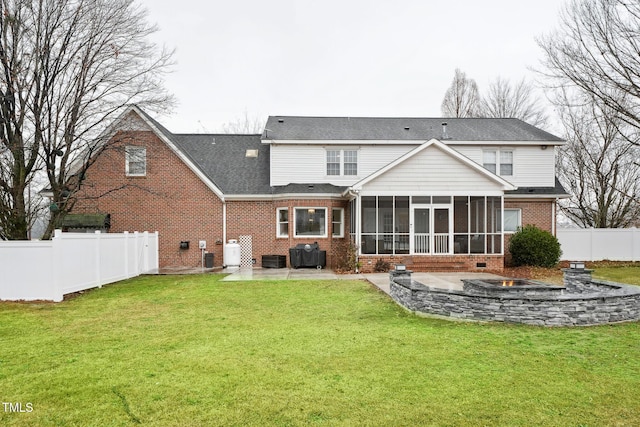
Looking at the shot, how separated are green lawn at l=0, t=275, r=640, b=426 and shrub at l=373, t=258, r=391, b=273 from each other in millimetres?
7614

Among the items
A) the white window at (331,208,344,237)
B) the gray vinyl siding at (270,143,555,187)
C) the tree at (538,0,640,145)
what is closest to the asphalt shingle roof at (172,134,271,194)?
the gray vinyl siding at (270,143,555,187)

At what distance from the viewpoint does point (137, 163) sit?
19.8 metres

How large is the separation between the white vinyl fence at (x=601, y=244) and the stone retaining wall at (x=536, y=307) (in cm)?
1457

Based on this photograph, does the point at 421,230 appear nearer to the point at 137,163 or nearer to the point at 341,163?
the point at 341,163

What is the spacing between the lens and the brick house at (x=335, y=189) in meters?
17.5

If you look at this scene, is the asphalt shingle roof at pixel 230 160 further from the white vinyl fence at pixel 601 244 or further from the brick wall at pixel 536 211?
the white vinyl fence at pixel 601 244

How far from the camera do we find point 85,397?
4.78 metres

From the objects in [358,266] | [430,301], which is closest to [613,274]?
[358,266]

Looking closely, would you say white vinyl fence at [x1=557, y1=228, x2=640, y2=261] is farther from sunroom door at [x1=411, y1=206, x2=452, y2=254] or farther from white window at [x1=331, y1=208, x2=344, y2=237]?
white window at [x1=331, y1=208, x2=344, y2=237]

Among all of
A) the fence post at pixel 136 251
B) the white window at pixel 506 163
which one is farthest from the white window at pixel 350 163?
the fence post at pixel 136 251

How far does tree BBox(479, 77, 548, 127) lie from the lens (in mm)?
37281

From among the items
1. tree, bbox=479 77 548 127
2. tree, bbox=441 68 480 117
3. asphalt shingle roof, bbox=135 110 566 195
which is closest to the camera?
asphalt shingle roof, bbox=135 110 566 195

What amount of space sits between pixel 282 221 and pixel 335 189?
110 inches

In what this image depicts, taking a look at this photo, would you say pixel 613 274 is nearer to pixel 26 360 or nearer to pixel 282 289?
pixel 282 289
